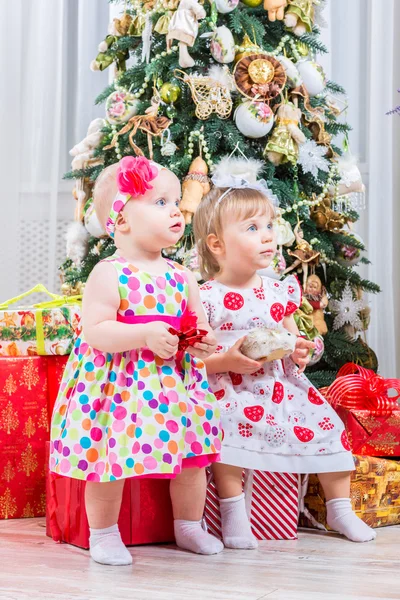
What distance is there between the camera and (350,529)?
5.44ft

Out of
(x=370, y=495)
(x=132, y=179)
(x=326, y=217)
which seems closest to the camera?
(x=132, y=179)

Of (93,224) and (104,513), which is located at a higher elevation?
(93,224)

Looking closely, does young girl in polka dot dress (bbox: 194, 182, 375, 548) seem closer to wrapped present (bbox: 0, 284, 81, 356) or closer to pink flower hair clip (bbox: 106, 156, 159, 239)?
pink flower hair clip (bbox: 106, 156, 159, 239)

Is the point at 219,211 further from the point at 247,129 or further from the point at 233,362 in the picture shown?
the point at 247,129

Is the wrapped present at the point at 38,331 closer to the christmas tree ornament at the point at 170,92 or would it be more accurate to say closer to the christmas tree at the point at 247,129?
the christmas tree at the point at 247,129

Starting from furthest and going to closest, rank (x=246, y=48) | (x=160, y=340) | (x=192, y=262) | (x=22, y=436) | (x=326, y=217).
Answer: (x=326, y=217) → (x=246, y=48) → (x=192, y=262) → (x=22, y=436) → (x=160, y=340)

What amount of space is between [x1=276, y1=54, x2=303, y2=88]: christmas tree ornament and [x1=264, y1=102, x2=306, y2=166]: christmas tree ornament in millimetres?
63

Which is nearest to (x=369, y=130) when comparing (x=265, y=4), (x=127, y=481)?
(x=265, y=4)

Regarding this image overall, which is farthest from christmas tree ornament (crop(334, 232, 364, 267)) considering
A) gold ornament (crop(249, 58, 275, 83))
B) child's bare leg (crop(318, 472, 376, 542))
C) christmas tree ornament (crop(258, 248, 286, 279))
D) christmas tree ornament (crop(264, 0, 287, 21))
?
child's bare leg (crop(318, 472, 376, 542))

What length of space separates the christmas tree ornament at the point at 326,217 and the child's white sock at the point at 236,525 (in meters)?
0.97

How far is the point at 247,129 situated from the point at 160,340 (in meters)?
0.93

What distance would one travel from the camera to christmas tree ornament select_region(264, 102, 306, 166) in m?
2.22

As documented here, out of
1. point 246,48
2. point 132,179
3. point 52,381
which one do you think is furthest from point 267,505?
Result: point 246,48

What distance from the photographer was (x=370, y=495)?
178 cm
